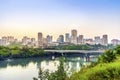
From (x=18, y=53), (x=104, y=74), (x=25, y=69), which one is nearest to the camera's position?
(x=104, y=74)

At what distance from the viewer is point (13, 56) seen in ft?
103

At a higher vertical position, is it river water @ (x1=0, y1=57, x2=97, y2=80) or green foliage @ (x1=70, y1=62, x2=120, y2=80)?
green foliage @ (x1=70, y1=62, x2=120, y2=80)

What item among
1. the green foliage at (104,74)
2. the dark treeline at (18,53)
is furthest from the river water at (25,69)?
the green foliage at (104,74)

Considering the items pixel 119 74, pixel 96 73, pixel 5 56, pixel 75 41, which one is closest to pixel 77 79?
pixel 96 73

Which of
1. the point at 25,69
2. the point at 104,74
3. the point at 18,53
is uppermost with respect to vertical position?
the point at 104,74

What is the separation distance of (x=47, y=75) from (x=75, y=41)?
67.0 metres

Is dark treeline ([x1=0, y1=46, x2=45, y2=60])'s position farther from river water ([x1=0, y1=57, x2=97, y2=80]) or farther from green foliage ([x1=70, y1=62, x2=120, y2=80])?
green foliage ([x1=70, y1=62, x2=120, y2=80])

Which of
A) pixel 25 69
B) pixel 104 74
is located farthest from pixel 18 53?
pixel 104 74

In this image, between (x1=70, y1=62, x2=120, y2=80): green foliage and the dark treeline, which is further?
the dark treeline

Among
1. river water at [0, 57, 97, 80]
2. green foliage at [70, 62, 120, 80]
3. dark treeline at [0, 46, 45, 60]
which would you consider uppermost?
green foliage at [70, 62, 120, 80]

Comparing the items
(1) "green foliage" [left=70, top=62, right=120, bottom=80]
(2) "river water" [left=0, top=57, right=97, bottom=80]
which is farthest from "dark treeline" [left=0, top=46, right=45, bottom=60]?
(1) "green foliage" [left=70, top=62, right=120, bottom=80]

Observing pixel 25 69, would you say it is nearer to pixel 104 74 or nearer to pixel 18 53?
pixel 18 53

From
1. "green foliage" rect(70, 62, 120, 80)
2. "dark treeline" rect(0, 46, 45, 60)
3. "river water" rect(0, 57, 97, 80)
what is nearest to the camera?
"green foliage" rect(70, 62, 120, 80)

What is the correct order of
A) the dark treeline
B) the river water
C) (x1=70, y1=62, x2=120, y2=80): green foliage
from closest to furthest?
(x1=70, y1=62, x2=120, y2=80): green foliage
the river water
the dark treeline
